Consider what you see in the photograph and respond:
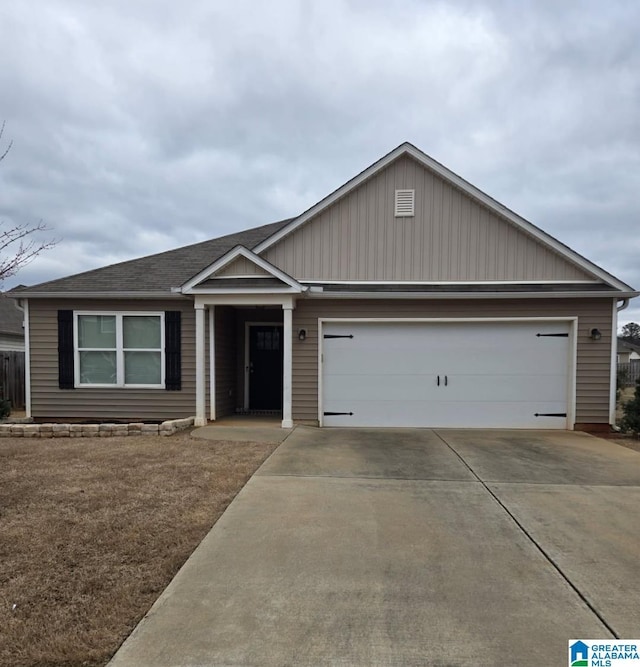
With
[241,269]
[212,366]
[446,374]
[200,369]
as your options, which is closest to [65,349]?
[200,369]

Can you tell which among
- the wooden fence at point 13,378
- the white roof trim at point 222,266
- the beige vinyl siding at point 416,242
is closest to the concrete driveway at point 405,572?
the white roof trim at point 222,266

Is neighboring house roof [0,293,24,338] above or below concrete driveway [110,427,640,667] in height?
above

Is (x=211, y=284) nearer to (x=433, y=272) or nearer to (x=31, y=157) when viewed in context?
(x=433, y=272)

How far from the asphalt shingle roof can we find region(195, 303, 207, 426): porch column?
3.25ft

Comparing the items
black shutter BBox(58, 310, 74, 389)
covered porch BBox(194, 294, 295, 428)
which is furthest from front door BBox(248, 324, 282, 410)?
black shutter BBox(58, 310, 74, 389)

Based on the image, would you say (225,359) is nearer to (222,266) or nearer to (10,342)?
(222,266)

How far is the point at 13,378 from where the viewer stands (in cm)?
1271

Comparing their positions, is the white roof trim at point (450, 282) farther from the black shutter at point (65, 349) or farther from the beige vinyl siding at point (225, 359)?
the black shutter at point (65, 349)

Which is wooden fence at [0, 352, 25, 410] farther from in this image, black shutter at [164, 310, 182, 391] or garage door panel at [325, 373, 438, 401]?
garage door panel at [325, 373, 438, 401]

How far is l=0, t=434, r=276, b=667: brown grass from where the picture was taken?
249 cm

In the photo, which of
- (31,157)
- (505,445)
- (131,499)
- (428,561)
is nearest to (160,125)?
(31,157)

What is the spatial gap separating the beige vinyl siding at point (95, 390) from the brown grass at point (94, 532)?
2521 mm

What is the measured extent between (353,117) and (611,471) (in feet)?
33.3

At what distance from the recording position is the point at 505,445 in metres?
7.44
